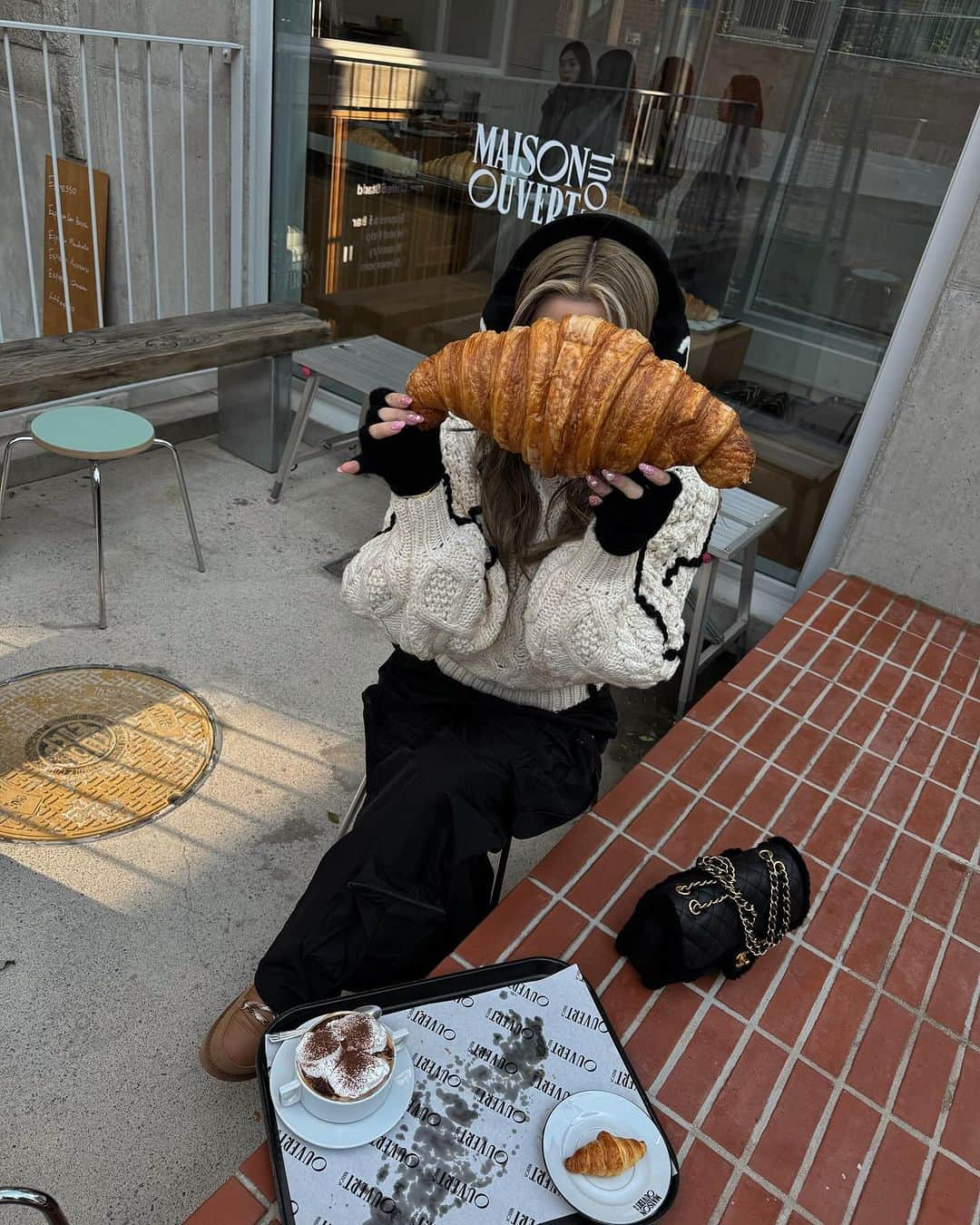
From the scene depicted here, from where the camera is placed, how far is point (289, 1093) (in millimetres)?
1377

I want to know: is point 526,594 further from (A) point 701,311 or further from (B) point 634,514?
(A) point 701,311

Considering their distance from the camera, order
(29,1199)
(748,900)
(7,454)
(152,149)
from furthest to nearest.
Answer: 1. (152,149)
2. (7,454)
3. (748,900)
4. (29,1199)

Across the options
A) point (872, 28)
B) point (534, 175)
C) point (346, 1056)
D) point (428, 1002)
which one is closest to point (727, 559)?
point (872, 28)

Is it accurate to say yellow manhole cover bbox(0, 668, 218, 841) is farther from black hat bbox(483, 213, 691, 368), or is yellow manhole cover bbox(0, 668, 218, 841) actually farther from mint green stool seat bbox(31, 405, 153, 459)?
black hat bbox(483, 213, 691, 368)

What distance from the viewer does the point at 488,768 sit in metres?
1.94

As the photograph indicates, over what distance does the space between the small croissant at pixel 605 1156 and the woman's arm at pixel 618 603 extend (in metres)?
0.86

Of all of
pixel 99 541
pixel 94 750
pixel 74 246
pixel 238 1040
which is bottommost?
pixel 94 750

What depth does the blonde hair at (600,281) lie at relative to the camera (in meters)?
1.74

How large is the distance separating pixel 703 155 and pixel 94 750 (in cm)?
332

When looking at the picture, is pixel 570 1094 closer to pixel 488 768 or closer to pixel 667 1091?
pixel 667 1091

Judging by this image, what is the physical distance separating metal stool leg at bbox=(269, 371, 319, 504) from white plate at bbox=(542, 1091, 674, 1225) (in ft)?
11.4

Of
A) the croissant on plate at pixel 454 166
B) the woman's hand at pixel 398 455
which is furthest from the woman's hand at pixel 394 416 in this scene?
the croissant on plate at pixel 454 166

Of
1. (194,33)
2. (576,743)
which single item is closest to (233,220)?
(194,33)

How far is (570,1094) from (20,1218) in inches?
49.5
